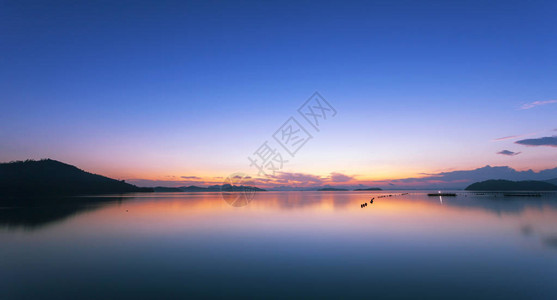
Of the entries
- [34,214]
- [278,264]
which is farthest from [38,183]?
[278,264]

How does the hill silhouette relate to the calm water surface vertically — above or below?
above

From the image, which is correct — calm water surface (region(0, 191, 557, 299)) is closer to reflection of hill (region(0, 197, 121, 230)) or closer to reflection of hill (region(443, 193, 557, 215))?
reflection of hill (region(0, 197, 121, 230))

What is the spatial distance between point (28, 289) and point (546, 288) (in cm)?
2221

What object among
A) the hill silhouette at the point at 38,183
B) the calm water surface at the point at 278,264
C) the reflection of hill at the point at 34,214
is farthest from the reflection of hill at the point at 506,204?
the hill silhouette at the point at 38,183

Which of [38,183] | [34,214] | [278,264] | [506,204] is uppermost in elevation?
[38,183]

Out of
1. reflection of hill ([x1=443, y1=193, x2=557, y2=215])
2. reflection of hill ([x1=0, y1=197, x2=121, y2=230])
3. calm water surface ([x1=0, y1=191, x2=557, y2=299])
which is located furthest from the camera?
reflection of hill ([x1=443, y1=193, x2=557, y2=215])

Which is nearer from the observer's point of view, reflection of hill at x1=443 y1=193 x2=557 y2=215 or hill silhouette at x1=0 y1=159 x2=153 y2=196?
reflection of hill at x1=443 y1=193 x2=557 y2=215

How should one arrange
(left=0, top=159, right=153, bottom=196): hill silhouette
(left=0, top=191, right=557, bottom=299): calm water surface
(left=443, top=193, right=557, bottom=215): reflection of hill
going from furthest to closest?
(left=0, top=159, right=153, bottom=196): hill silhouette → (left=443, top=193, right=557, bottom=215): reflection of hill → (left=0, top=191, right=557, bottom=299): calm water surface

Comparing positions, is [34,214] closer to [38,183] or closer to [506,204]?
[506,204]

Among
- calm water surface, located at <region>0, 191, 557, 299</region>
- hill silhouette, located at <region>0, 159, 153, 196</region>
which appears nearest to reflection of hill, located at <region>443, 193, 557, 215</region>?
calm water surface, located at <region>0, 191, 557, 299</region>

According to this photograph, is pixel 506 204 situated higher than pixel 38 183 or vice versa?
pixel 38 183

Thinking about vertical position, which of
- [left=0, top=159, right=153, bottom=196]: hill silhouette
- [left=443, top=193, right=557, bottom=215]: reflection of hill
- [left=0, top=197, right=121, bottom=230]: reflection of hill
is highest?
[left=0, top=159, right=153, bottom=196]: hill silhouette

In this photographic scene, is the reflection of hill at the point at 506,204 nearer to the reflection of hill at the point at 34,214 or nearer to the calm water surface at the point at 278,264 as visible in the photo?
the calm water surface at the point at 278,264

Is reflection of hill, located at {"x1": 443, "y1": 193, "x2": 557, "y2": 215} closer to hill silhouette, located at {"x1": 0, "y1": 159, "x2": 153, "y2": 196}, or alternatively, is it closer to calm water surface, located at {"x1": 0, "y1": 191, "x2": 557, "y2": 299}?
calm water surface, located at {"x1": 0, "y1": 191, "x2": 557, "y2": 299}
